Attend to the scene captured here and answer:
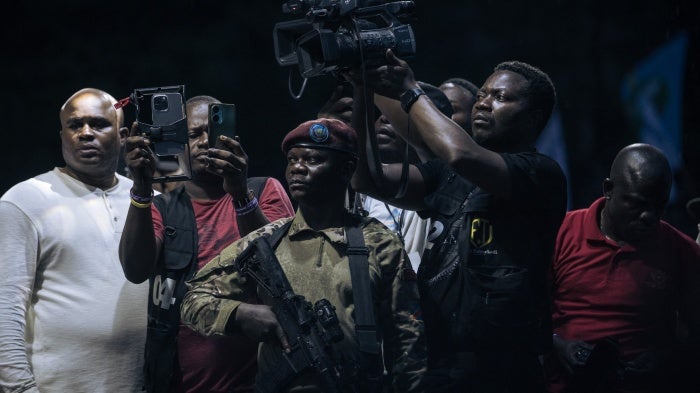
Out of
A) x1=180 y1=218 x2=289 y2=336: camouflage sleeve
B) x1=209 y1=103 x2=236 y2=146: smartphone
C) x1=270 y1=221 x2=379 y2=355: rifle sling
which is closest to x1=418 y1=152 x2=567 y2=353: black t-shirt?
x1=270 y1=221 x2=379 y2=355: rifle sling

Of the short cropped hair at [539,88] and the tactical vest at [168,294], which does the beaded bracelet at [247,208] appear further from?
the short cropped hair at [539,88]

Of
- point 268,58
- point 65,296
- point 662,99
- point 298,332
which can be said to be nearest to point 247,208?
point 298,332

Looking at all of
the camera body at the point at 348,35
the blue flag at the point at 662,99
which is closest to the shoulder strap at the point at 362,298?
the camera body at the point at 348,35

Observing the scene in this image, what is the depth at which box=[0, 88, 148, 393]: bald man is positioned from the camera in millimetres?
3729

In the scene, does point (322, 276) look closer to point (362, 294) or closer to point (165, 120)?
point (362, 294)

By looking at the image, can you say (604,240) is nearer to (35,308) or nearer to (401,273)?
(401,273)

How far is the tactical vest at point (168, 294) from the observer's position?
356 cm

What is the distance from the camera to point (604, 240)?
3.92 m

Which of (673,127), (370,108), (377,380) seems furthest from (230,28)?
(377,380)

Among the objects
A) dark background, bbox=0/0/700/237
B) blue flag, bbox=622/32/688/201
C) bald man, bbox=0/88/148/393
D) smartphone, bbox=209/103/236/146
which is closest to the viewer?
smartphone, bbox=209/103/236/146

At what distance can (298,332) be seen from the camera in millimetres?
3168

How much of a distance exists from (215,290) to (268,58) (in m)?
3.32

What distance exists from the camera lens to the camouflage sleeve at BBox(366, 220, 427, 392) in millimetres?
922

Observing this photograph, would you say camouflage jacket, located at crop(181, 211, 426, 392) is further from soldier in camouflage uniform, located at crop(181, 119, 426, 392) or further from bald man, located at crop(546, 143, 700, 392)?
bald man, located at crop(546, 143, 700, 392)
